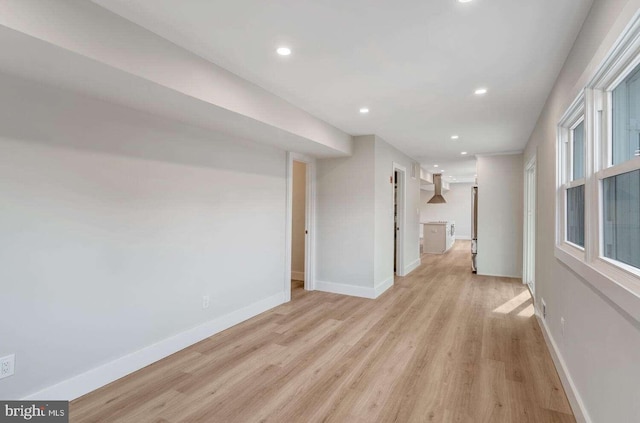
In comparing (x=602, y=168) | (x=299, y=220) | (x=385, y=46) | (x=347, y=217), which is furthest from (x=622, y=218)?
(x=299, y=220)

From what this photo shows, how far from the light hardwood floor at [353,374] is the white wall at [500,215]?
2.34m

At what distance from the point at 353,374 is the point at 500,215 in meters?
5.14

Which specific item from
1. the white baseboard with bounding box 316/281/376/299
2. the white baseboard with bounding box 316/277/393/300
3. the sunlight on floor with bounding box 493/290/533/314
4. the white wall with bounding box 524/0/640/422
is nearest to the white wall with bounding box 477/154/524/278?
the sunlight on floor with bounding box 493/290/533/314

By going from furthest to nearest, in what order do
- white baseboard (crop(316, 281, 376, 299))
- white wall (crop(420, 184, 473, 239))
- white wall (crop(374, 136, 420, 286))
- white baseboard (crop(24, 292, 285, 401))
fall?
white wall (crop(420, 184, 473, 239)), white wall (crop(374, 136, 420, 286)), white baseboard (crop(316, 281, 376, 299)), white baseboard (crop(24, 292, 285, 401))

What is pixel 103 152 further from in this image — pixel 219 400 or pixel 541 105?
pixel 541 105

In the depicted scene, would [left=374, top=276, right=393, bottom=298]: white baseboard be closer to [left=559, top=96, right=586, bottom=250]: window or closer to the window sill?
[left=559, top=96, right=586, bottom=250]: window

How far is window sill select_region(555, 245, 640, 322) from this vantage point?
1.22 metres

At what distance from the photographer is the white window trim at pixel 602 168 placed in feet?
4.30

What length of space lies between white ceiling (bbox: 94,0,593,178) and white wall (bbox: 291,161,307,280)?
2393 mm

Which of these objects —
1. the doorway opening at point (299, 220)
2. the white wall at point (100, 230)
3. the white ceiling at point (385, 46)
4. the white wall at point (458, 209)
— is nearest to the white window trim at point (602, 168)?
the white ceiling at point (385, 46)

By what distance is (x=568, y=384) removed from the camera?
2.24m

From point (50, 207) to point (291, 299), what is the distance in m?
3.19

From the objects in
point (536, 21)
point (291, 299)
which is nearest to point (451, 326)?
point (291, 299)

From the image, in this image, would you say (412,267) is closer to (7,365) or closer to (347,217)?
(347,217)
